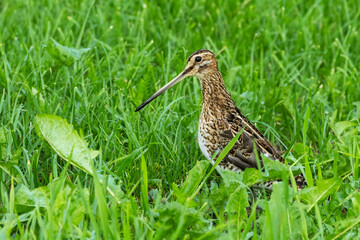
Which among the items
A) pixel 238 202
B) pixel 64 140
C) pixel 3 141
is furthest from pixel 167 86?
pixel 238 202

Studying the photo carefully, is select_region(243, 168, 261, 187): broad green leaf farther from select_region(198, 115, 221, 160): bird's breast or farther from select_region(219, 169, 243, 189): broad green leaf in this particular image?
select_region(198, 115, 221, 160): bird's breast

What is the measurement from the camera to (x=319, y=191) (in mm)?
3332

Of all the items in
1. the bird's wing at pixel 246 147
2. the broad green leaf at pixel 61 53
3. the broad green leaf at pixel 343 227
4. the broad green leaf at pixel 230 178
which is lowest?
the bird's wing at pixel 246 147

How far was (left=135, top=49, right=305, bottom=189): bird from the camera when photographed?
417 centimetres

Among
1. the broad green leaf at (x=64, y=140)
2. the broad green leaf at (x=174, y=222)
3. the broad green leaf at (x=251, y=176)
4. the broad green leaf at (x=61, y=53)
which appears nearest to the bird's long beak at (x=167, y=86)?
the broad green leaf at (x=61, y=53)

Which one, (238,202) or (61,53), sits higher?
(61,53)

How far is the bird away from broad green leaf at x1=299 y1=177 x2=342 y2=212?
26.5 inches

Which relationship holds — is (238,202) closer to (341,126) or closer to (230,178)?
(230,178)

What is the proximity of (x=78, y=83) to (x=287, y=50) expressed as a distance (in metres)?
2.24

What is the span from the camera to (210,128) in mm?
4246

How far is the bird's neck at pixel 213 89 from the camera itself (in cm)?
446

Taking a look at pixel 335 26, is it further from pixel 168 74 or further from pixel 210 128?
pixel 210 128

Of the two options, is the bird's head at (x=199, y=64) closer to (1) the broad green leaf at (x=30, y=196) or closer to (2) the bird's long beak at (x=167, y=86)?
(2) the bird's long beak at (x=167, y=86)

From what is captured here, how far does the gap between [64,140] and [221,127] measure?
1181 mm
